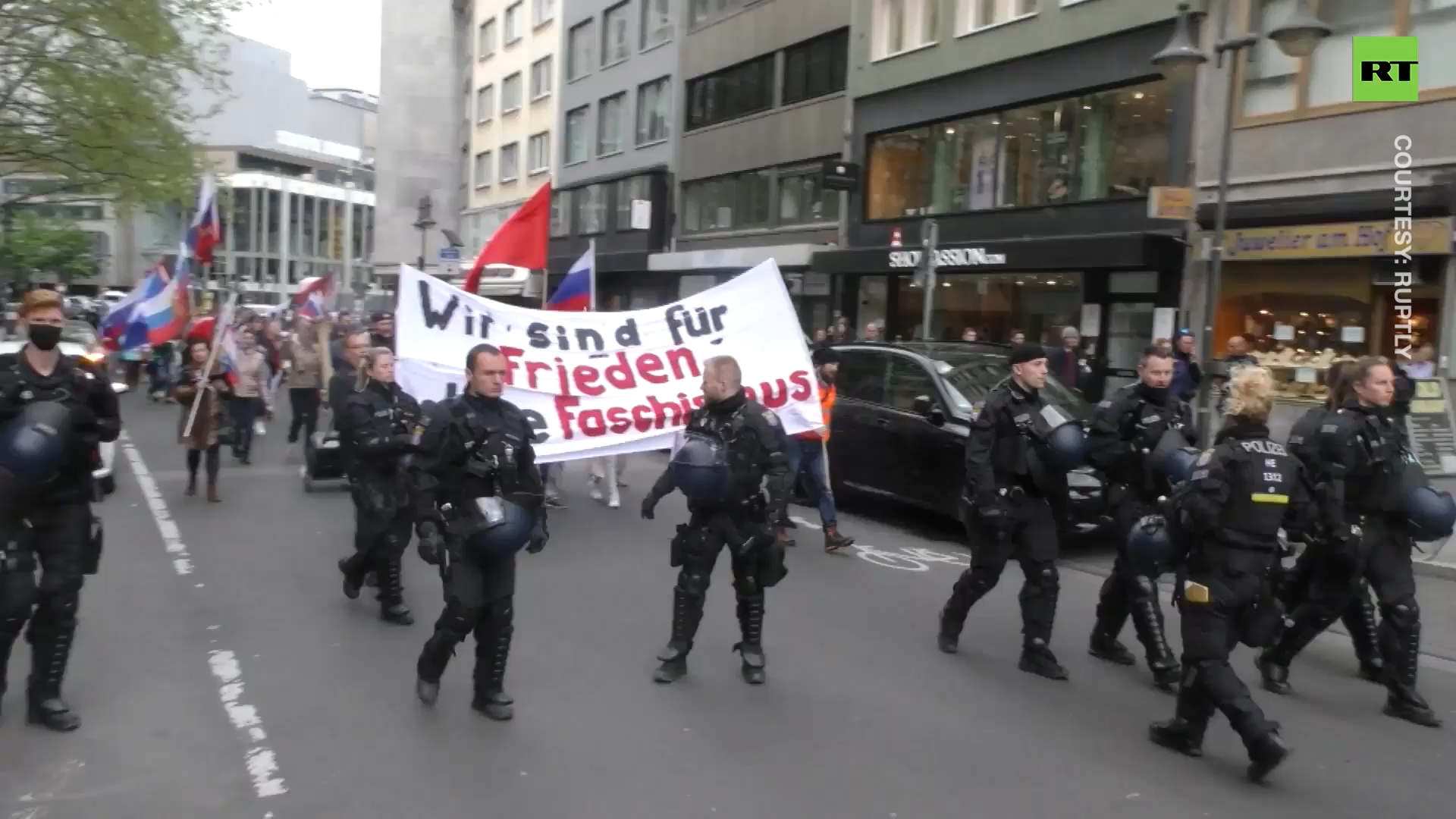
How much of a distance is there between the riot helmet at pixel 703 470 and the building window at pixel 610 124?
34.9 meters

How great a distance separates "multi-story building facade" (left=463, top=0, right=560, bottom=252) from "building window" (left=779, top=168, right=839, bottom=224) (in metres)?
17.3

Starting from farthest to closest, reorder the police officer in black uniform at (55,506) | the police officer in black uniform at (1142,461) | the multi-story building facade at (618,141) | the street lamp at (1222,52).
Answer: the multi-story building facade at (618,141)
the street lamp at (1222,52)
the police officer in black uniform at (1142,461)
the police officer in black uniform at (55,506)

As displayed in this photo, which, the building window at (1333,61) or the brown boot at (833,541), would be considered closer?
the brown boot at (833,541)

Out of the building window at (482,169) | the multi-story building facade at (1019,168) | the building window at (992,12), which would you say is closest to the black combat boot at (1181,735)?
the multi-story building facade at (1019,168)

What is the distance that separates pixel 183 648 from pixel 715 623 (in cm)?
300

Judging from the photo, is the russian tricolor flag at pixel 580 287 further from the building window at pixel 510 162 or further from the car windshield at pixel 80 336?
the building window at pixel 510 162

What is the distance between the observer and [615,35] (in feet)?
134

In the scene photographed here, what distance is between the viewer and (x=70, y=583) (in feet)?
17.6

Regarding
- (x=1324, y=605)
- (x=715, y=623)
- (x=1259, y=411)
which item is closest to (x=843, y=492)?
(x=715, y=623)

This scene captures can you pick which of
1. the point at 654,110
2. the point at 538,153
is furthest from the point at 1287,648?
the point at 538,153

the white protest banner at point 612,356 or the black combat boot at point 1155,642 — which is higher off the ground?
the white protest banner at point 612,356

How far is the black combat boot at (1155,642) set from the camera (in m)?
6.39

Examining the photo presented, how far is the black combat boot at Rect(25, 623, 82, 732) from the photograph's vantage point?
537 cm

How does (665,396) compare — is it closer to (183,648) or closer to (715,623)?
(715,623)
